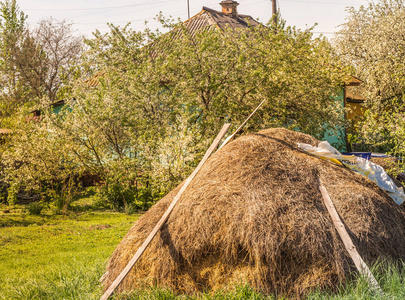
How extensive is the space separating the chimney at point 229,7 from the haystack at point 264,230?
22767 mm

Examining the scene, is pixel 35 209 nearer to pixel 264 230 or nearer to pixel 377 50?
pixel 264 230

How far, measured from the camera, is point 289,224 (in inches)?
239

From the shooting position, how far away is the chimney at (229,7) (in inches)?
1110

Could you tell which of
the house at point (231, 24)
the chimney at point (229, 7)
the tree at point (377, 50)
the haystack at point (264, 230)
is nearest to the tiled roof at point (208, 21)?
the house at point (231, 24)

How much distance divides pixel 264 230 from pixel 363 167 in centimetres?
264

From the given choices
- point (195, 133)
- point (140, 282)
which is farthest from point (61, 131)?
point (140, 282)

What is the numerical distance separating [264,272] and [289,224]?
0.74m

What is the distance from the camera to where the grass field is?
5.83 meters

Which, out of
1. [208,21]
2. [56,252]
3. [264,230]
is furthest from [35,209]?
[208,21]

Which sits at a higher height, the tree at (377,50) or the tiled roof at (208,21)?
the tiled roof at (208,21)

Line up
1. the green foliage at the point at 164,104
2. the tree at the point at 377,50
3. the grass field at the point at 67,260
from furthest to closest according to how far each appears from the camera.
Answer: the tree at the point at 377,50
the green foliage at the point at 164,104
the grass field at the point at 67,260

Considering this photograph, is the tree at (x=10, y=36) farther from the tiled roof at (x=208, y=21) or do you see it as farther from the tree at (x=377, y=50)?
the tree at (x=377, y=50)

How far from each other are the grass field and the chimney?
1745cm

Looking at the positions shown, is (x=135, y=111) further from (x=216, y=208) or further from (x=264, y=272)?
(x=264, y=272)
